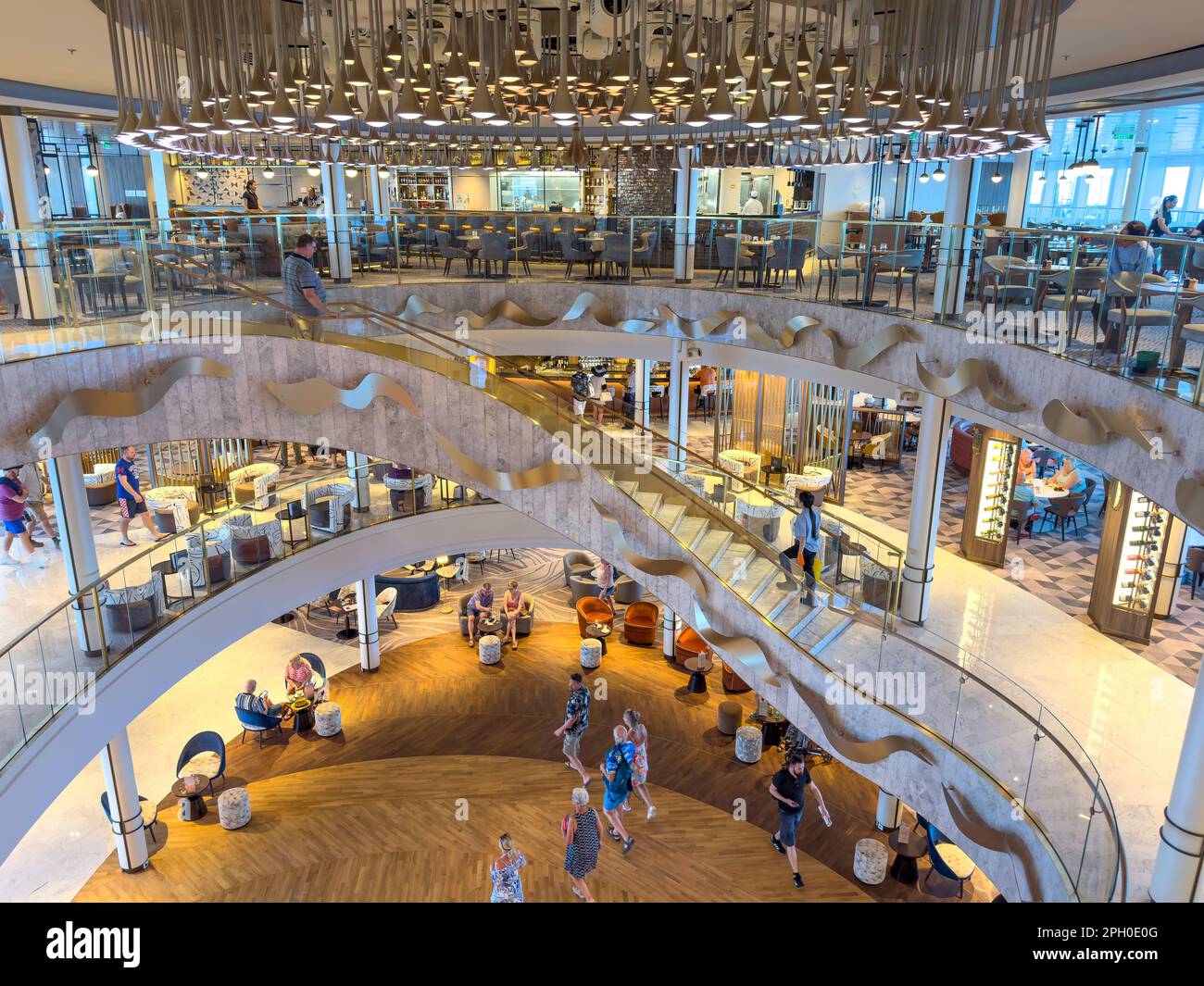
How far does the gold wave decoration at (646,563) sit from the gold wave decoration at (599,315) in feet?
15.1

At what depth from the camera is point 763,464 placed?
18.1 m

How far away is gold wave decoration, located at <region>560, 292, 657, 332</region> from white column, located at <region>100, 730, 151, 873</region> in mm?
7858

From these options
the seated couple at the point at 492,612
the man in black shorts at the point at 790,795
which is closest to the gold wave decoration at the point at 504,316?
the seated couple at the point at 492,612

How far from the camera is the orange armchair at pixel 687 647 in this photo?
1428 centimetres

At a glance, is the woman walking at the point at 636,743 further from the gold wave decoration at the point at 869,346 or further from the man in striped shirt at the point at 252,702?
the man in striped shirt at the point at 252,702

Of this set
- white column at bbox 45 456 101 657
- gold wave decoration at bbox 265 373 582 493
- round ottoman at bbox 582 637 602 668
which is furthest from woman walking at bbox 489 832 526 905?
round ottoman at bbox 582 637 602 668

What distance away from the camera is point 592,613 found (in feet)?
51.2

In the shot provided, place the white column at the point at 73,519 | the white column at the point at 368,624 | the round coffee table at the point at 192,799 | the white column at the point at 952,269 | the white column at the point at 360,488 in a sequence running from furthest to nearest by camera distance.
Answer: the white column at the point at 368,624, the white column at the point at 360,488, the round coffee table at the point at 192,799, the white column at the point at 952,269, the white column at the point at 73,519

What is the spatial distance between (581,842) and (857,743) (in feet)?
10.4

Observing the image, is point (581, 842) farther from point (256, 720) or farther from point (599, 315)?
point (599, 315)

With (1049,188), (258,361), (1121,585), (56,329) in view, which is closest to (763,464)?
(1121,585)

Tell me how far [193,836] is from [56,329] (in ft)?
20.2
